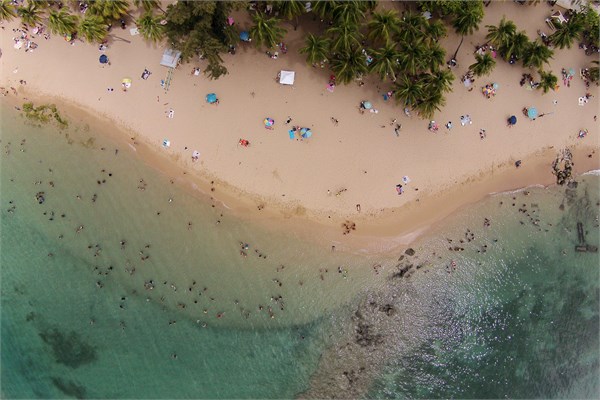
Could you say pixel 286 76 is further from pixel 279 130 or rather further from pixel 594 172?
pixel 594 172

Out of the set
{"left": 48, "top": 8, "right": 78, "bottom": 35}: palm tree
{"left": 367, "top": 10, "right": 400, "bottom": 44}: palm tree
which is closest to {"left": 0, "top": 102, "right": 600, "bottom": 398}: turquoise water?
{"left": 48, "top": 8, "right": 78, "bottom": 35}: palm tree

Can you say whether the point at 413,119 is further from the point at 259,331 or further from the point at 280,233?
the point at 259,331

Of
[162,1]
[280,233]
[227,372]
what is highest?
[162,1]

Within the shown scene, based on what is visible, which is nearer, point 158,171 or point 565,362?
point 158,171

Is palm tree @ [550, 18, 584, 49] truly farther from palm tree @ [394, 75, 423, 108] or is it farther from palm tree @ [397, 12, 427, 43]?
palm tree @ [394, 75, 423, 108]

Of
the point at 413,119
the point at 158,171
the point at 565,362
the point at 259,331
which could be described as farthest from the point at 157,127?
the point at 565,362

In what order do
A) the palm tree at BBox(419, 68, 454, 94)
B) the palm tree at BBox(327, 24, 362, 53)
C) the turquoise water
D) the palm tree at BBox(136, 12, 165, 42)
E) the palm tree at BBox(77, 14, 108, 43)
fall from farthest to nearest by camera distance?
the turquoise water
the palm tree at BBox(77, 14, 108, 43)
the palm tree at BBox(419, 68, 454, 94)
the palm tree at BBox(136, 12, 165, 42)
the palm tree at BBox(327, 24, 362, 53)

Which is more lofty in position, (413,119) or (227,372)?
(413,119)
